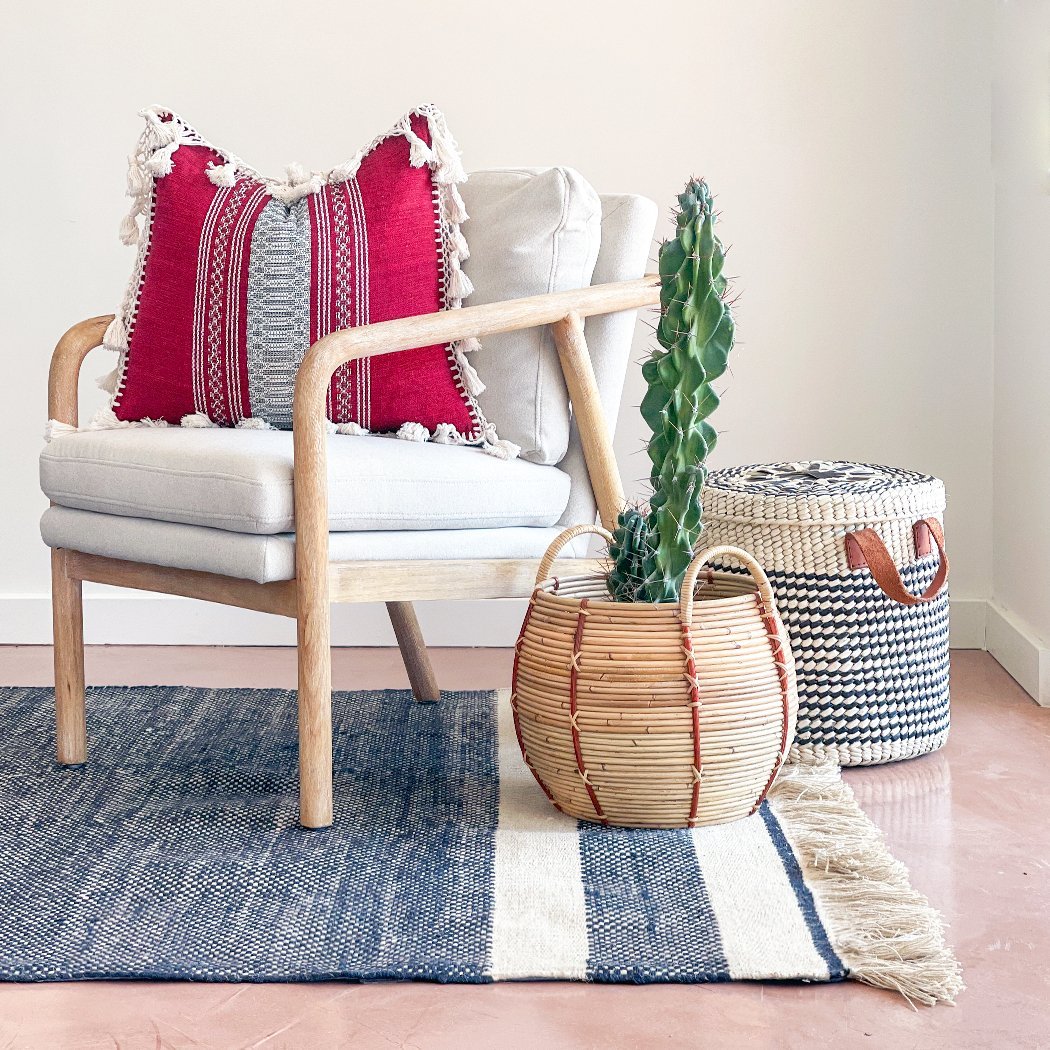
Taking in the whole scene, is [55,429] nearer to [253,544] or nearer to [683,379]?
[253,544]

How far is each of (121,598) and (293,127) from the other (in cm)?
99

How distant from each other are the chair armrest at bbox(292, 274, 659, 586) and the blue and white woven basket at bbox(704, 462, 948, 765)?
0.25 meters

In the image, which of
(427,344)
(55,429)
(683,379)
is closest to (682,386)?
(683,379)

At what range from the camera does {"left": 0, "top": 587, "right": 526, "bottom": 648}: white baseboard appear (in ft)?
8.44

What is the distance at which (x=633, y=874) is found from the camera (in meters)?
1.34

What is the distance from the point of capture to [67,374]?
1801 mm

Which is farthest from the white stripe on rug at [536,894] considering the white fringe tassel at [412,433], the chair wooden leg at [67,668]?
the chair wooden leg at [67,668]

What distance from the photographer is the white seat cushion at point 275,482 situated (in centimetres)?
145

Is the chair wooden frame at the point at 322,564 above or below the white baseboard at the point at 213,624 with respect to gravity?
above

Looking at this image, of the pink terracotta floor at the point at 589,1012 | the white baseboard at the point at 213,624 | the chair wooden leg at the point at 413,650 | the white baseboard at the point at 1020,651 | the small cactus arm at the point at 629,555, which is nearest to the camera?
the pink terracotta floor at the point at 589,1012

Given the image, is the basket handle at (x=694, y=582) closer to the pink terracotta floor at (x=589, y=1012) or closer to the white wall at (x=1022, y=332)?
the pink terracotta floor at (x=589, y=1012)

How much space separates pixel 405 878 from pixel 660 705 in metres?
0.32

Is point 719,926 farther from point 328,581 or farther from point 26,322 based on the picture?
point 26,322

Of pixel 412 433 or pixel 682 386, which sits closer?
pixel 682 386
